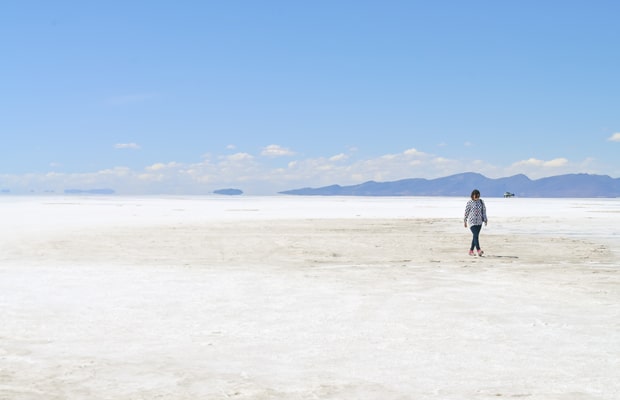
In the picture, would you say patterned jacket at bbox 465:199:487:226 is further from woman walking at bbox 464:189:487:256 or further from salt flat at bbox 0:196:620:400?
salt flat at bbox 0:196:620:400

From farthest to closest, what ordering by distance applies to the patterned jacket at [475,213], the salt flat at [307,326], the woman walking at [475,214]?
the patterned jacket at [475,213], the woman walking at [475,214], the salt flat at [307,326]

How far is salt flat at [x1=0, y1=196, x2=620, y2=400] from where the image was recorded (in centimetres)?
687

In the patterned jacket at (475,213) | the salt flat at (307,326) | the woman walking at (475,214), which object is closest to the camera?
the salt flat at (307,326)

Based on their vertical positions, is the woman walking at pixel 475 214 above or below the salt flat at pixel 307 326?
above

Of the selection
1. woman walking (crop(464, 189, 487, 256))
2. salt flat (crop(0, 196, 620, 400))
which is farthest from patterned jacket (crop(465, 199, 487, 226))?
salt flat (crop(0, 196, 620, 400))

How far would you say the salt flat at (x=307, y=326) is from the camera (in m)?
6.87

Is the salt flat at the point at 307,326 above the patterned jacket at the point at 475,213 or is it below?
below

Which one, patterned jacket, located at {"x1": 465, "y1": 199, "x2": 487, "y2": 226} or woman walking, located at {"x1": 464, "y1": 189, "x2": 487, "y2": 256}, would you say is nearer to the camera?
woman walking, located at {"x1": 464, "y1": 189, "x2": 487, "y2": 256}

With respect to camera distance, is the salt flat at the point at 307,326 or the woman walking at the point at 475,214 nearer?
the salt flat at the point at 307,326

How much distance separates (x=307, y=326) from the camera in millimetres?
9836

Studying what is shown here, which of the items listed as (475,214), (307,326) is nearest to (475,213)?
(475,214)

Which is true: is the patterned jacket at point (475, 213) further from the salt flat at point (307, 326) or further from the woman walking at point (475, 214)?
the salt flat at point (307, 326)

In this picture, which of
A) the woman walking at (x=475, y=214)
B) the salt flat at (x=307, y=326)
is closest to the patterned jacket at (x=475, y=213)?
the woman walking at (x=475, y=214)

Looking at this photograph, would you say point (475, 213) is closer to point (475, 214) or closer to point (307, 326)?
point (475, 214)
